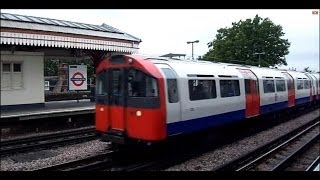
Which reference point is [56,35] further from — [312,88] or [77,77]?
[312,88]

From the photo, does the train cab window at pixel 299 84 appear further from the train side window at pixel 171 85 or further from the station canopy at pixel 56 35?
the train side window at pixel 171 85

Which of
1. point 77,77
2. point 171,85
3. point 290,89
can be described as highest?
point 77,77

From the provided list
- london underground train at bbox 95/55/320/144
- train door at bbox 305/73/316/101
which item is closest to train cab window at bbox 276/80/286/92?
london underground train at bbox 95/55/320/144

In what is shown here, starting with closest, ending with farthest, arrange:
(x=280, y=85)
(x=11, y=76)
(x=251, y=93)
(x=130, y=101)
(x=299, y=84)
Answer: (x=130, y=101) → (x=11, y=76) → (x=251, y=93) → (x=280, y=85) → (x=299, y=84)

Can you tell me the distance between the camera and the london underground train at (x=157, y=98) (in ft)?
30.7

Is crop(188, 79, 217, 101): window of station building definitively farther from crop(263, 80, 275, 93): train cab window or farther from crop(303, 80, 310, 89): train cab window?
crop(303, 80, 310, 89): train cab window

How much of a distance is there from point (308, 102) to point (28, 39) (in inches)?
827

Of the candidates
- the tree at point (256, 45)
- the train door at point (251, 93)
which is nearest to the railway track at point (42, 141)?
the train door at point (251, 93)

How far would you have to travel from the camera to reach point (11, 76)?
1464cm

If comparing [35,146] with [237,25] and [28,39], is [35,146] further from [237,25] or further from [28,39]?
[237,25]

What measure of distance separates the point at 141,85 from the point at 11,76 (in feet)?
24.0

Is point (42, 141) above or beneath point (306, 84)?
beneath

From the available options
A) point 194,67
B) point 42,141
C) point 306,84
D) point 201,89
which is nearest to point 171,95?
point 201,89

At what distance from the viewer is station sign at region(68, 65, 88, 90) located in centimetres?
1823
